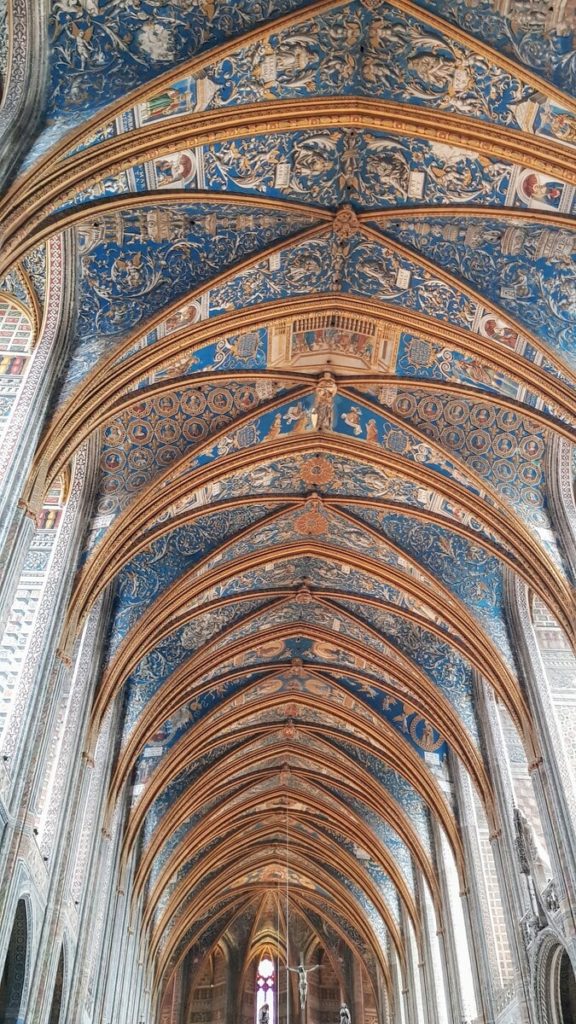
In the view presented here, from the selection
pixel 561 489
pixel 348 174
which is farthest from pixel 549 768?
pixel 348 174

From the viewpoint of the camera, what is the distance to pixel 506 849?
20406 millimetres

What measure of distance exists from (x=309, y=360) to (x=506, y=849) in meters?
11.2

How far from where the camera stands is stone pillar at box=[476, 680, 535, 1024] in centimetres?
1875

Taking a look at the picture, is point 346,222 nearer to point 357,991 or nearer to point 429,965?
point 429,965

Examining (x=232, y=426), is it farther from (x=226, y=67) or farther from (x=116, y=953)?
(x=116, y=953)

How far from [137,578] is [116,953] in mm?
9582

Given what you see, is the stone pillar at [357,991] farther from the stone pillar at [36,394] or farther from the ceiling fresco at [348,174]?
the ceiling fresco at [348,174]

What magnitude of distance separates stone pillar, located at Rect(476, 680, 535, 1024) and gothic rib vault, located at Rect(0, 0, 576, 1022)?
1.45 ft

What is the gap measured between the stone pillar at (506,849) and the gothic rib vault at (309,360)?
0.44m

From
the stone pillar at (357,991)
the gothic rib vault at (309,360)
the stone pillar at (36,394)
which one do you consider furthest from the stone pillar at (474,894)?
the stone pillar at (357,991)

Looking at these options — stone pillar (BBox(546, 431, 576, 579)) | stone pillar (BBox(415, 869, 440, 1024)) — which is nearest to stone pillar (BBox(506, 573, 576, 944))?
stone pillar (BBox(546, 431, 576, 579))

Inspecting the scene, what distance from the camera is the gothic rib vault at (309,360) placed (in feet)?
40.1

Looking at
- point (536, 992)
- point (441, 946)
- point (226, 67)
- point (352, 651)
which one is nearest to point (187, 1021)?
point (441, 946)

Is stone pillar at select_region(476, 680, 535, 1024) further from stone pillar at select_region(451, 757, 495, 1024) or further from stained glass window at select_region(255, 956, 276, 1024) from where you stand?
stained glass window at select_region(255, 956, 276, 1024)
